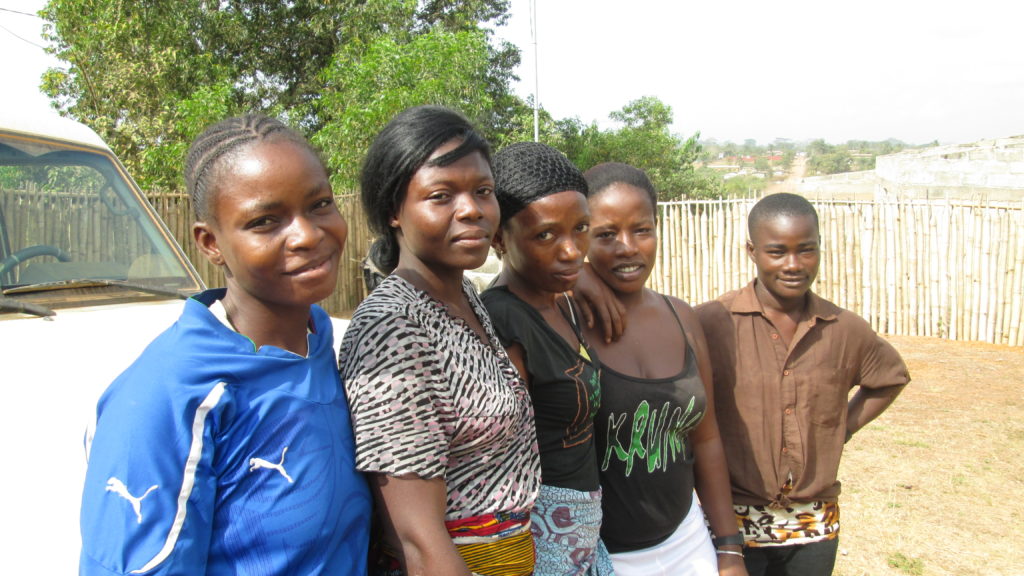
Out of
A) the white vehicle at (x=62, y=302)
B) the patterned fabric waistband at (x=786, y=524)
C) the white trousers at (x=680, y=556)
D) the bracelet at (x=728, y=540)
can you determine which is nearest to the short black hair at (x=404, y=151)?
the white vehicle at (x=62, y=302)

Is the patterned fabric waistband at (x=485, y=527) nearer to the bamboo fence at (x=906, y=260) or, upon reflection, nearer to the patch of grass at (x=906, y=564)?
the patch of grass at (x=906, y=564)

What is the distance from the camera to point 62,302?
2.75 m

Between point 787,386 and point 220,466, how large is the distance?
1.97 metres

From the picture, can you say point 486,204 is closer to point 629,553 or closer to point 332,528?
point 332,528

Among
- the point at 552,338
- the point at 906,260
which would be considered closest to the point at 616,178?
the point at 552,338

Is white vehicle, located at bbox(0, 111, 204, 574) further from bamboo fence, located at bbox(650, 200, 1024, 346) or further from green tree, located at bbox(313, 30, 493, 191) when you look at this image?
bamboo fence, located at bbox(650, 200, 1024, 346)

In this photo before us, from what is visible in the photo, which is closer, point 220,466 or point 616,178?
point 220,466

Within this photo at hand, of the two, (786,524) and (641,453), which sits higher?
(641,453)

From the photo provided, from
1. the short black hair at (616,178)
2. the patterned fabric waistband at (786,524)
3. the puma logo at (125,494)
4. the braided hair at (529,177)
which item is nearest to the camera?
the puma logo at (125,494)

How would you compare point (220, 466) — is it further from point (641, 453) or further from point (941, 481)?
point (941, 481)

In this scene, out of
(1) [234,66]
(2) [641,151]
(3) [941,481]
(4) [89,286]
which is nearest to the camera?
(4) [89,286]

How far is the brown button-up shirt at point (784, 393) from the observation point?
2.51 m

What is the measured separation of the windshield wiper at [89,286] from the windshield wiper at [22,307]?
132mm

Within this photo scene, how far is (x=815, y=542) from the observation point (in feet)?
8.23
